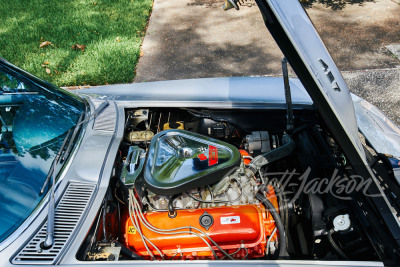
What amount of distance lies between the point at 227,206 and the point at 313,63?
36.5 inches

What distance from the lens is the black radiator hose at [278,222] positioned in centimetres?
175

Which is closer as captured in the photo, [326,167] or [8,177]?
[8,177]

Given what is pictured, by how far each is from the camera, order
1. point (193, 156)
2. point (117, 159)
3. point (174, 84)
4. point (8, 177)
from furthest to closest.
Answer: point (174, 84) → point (117, 159) → point (193, 156) → point (8, 177)

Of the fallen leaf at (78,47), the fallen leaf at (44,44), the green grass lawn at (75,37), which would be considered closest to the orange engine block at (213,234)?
the green grass lawn at (75,37)

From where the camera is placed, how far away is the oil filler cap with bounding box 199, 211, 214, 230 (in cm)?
185

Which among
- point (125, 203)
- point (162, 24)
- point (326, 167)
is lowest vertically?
point (162, 24)

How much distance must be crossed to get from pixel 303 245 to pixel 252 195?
1.25 feet

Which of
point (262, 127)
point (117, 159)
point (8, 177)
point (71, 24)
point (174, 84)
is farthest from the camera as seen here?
point (71, 24)

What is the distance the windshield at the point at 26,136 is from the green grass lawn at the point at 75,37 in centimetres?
237

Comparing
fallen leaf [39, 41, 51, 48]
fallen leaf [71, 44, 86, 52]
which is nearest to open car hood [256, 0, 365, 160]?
fallen leaf [71, 44, 86, 52]

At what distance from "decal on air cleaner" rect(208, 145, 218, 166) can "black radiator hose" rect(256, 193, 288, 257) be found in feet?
1.04

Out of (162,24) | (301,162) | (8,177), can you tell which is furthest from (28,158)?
(162,24)

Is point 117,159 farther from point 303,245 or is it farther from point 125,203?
point 303,245

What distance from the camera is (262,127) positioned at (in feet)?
8.39
